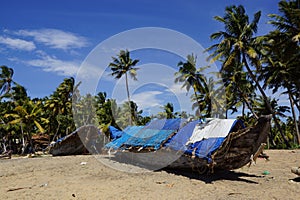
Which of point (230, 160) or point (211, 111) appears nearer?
point (230, 160)

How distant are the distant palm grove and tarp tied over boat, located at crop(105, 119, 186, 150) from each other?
1143cm

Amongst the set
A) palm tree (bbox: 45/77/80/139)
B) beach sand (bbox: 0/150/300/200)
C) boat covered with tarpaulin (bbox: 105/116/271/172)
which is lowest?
beach sand (bbox: 0/150/300/200)

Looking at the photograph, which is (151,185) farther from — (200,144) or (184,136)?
(184,136)

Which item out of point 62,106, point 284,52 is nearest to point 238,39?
point 284,52

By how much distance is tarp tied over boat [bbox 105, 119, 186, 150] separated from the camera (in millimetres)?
12984

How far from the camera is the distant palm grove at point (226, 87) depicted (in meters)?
23.3

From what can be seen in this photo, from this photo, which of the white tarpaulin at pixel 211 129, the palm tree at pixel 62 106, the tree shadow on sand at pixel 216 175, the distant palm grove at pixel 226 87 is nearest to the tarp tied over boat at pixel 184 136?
the white tarpaulin at pixel 211 129

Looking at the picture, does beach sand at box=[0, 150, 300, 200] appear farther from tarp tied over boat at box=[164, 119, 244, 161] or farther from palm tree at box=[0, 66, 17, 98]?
palm tree at box=[0, 66, 17, 98]

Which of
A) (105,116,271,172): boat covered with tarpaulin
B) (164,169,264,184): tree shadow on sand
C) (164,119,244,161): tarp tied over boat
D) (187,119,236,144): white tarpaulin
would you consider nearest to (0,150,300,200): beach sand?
(164,169,264,184): tree shadow on sand

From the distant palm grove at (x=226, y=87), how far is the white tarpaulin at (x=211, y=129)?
12363mm

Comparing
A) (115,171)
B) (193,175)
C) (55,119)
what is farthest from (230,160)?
(55,119)

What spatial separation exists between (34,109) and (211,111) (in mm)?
20261

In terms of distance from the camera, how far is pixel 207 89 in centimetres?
3203

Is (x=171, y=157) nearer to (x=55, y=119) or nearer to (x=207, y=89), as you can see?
(x=207, y=89)
